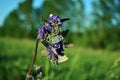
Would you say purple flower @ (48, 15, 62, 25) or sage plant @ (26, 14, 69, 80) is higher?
purple flower @ (48, 15, 62, 25)

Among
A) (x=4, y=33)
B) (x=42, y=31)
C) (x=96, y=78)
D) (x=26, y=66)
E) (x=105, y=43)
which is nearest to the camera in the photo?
(x=42, y=31)

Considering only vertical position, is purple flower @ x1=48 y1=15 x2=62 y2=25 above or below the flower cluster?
above

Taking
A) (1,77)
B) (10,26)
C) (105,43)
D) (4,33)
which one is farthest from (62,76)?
(10,26)

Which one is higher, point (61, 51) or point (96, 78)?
point (61, 51)

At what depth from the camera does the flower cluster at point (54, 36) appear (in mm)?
1435

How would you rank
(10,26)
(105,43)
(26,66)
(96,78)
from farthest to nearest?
(10,26)
(105,43)
(96,78)
(26,66)

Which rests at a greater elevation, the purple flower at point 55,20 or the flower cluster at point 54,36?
the purple flower at point 55,20

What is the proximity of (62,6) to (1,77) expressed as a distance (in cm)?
2714

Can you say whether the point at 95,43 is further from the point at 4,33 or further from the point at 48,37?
the point at 48,37

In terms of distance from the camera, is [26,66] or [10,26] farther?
[10,26]

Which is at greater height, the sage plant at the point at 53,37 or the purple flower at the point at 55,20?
the purple flower at the point at 55,20

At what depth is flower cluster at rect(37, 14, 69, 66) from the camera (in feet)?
4.71

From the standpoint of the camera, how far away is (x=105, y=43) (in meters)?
30.1

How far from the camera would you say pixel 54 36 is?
1.44 metres
